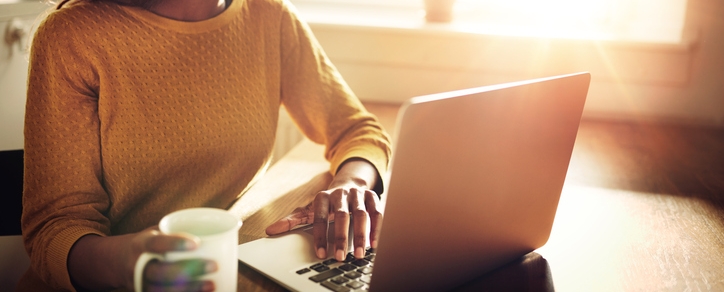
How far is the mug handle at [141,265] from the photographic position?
486 mm

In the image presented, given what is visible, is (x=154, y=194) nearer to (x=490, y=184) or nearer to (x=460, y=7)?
(x=490, y=184)

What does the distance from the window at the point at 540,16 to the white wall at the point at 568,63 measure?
32mm

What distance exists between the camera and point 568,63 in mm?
1592

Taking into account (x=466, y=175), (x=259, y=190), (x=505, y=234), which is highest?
(x=466, y=175)

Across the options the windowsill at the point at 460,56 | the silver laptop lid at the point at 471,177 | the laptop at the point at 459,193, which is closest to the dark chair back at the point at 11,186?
the laptop at the point at 459,193

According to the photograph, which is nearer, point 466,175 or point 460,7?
point 466,175

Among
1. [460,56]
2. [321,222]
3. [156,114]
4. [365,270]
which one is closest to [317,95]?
[156,114]

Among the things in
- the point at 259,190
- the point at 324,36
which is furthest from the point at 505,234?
the point at 324,36

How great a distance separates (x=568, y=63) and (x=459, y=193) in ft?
3.67

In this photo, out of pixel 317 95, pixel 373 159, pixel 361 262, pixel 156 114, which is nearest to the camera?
pixel 361 262

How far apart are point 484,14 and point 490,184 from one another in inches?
52.2

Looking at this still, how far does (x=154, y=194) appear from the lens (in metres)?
0.96

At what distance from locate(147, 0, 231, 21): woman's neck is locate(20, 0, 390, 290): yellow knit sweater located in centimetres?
2

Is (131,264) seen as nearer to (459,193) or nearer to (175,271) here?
(175,271)
